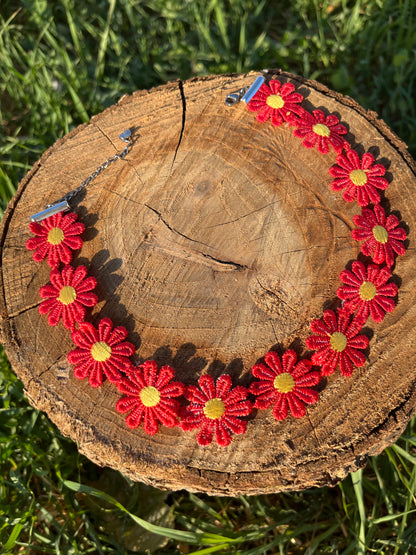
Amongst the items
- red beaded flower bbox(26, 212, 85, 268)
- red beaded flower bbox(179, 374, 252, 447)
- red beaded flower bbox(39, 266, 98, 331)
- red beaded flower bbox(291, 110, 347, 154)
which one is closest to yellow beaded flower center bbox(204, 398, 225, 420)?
red beaded flower bbox(179, 374, 252, 447)

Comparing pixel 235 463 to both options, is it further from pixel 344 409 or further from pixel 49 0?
pixel 49 0

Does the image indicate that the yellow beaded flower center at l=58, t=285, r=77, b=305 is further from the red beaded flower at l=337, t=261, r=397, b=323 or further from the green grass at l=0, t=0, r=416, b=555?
the red beaded flower at l=337, t=261, r=397, b=323

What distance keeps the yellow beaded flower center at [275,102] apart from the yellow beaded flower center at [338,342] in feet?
3.20

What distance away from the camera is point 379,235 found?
1.84 m

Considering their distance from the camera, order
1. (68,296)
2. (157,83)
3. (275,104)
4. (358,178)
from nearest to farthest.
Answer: (68,296) → (358,178) → (275,104) → (157,83)

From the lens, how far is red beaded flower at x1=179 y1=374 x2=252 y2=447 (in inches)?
63.4

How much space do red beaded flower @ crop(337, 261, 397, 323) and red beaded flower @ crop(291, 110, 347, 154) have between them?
1.76 feet

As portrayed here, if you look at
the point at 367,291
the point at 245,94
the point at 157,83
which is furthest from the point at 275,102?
the point at 157,83

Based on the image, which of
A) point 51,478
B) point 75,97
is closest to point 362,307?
point 51,478

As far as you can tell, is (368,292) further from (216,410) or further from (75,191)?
(75,191)

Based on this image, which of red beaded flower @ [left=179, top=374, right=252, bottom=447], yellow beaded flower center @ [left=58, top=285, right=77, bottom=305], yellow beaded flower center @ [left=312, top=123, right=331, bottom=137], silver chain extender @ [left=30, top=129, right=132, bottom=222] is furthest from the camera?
yellow beaded flower center @ [left=312, top=123, right=331, bottom=137]

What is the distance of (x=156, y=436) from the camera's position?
1.65 metres

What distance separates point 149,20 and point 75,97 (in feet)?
3.30

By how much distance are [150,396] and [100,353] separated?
22 centimetres
